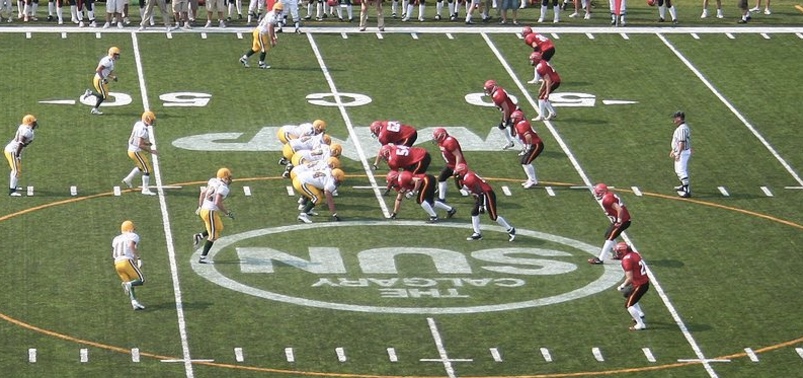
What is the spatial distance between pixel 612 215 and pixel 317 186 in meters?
7.13

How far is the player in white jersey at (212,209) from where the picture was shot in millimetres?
42281

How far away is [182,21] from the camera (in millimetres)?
62125

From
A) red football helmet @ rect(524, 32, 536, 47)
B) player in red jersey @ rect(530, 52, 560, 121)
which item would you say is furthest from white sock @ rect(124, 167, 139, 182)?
red football helmet @ rect(524, 32, 536, 47)

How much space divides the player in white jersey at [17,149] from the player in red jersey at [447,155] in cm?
959

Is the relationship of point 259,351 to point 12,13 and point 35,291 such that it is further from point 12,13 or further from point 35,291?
point 12,13

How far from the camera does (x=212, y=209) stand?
42.2 m

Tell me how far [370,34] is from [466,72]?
14.7 feet

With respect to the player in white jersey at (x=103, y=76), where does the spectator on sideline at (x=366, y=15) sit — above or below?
below

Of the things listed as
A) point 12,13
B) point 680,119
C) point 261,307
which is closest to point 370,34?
point 12,13

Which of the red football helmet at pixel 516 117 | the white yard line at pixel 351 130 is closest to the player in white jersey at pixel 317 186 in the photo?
the white yard line at pixel 351 130

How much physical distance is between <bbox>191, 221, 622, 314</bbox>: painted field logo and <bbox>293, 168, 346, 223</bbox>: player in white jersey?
1.81 ft

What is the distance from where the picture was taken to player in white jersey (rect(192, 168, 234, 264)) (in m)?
42.3

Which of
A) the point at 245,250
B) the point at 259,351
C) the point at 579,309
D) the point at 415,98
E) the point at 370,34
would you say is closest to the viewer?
the point at 259,351

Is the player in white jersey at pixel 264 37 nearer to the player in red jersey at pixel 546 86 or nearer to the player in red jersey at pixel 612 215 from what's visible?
the player in red jersey at pixel 546 86
